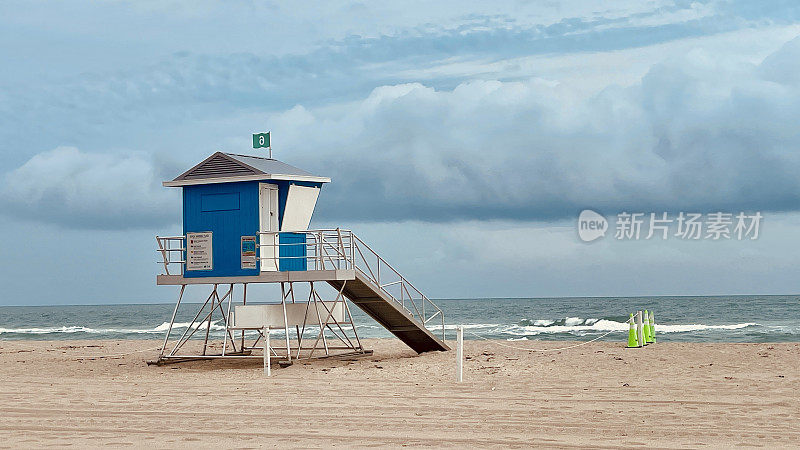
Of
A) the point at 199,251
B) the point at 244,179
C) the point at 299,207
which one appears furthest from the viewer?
the point at 299,207

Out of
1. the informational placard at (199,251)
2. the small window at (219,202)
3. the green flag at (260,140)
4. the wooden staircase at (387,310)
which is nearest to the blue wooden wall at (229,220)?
the small window at (219,202)

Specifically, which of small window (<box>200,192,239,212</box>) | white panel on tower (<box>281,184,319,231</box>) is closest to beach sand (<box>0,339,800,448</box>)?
white panel on tower (<box>281,184,319,231</box>)

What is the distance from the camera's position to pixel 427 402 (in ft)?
47.6

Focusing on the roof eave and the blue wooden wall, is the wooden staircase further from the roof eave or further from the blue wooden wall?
the roof eave

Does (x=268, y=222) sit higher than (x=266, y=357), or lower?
higher

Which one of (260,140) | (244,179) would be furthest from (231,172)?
(260,140)

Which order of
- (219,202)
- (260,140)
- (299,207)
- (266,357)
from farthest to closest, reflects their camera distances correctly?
(260,140), (299,207), (219,202), (266,357)

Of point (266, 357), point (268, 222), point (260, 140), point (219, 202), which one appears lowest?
point (266, 357)

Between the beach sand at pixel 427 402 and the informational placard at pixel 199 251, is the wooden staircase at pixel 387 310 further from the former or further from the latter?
the informational placard at pixel 199 251

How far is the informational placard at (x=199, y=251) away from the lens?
836 inches

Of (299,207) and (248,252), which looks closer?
(248,252)

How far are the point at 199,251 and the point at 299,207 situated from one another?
254 cm

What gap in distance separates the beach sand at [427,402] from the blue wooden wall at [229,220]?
2.40 m

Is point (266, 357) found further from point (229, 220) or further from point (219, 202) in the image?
point (219, 202)
